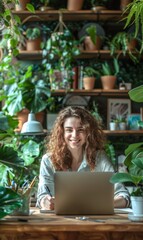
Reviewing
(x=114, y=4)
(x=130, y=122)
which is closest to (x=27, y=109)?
(x=130, y=122)

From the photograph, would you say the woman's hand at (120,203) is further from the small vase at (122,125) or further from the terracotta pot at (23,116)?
the terracotta pot at (23,116)

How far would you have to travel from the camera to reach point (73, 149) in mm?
3150

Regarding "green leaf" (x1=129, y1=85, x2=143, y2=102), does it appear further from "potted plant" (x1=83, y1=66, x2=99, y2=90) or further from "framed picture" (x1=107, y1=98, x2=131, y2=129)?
"framed picture" (x1=107, y1=98, x2=131, y2=129)

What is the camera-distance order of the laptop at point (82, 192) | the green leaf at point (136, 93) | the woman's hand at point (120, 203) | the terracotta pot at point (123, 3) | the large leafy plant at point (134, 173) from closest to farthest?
the large leafy plant at point (134, 173) → the laptop at point (82, 192) → the green leaf at point (136, 93) → the woman's hand at point (120, 203) → the terracotta pot at point (123, 3)

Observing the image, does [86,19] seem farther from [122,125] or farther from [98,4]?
[122,125]

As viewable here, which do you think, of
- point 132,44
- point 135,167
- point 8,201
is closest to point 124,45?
point 132,44

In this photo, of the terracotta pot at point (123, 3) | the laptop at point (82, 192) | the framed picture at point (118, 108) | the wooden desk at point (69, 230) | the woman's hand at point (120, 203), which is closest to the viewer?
the wooden desk at point (69, 230)

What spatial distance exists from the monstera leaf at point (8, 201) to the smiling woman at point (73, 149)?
2.71 feet

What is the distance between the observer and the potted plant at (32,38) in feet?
14.9

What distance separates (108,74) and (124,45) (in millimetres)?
322

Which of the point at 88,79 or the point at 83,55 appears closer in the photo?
the point at 88,79

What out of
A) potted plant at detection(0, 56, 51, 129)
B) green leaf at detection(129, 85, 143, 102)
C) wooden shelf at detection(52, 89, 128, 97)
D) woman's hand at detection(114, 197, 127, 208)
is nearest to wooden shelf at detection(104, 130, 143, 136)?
wooden shelf at detection(52, 89, 128, 97)

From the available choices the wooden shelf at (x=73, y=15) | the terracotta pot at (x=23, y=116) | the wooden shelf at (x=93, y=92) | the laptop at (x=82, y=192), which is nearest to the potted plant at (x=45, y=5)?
the wooden shelf at (x=73, y=15)

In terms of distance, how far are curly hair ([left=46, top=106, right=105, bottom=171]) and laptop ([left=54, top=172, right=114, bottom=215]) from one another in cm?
80
